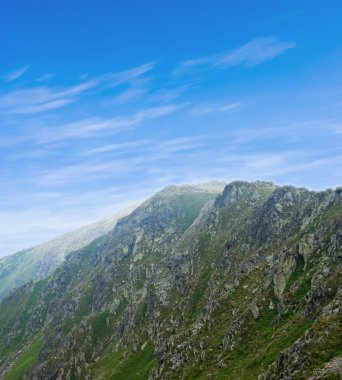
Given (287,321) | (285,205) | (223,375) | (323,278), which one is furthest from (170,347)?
(285,205)

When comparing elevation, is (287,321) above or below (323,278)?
below

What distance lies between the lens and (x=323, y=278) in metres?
76.8

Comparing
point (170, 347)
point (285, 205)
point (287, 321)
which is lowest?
point (170, 347)

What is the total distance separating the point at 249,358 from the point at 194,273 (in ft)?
268

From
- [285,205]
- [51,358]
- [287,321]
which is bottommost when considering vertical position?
[51,358]

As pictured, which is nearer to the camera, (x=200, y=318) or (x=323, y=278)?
(x=323, y=278)

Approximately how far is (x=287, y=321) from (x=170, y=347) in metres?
41.0

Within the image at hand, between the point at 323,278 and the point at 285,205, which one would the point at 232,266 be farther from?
the point at 323,278

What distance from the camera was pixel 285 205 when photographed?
15312 cm

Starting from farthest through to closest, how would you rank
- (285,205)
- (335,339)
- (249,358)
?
1. (285,205)
2. (249,358)
3. (335,339)

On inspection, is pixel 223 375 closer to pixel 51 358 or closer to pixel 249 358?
pixel 249 358

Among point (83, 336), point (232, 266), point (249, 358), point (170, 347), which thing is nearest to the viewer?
point (249, 358)

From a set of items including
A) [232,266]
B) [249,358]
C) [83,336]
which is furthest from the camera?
[83,336]

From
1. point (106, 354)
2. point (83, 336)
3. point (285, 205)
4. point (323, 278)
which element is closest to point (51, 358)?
point (83, 336)
